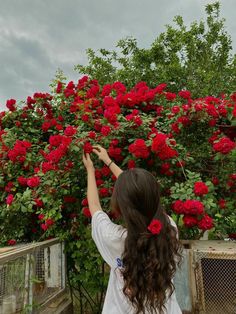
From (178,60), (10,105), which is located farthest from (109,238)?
(178,60)

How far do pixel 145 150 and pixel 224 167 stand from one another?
89cm

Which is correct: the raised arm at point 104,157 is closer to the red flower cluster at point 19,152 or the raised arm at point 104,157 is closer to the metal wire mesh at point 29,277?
the metal wire mesh at point 29,277

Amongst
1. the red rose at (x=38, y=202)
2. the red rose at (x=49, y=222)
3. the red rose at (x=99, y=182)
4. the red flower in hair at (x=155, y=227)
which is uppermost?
the red rose at (x=99, y=182)

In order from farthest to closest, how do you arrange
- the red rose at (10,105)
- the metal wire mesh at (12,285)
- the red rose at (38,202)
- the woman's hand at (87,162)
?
1. the red rose at (10,105)
2. the red rose at (38,202)
3. the woman's hand at (87,162)
4. the metal wire mesh at (12,285)

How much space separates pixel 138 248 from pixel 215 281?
1053 mm

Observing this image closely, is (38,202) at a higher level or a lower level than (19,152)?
lower

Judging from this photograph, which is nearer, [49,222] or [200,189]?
[200,189]

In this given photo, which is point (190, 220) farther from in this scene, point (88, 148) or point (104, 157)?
point (88, 148)

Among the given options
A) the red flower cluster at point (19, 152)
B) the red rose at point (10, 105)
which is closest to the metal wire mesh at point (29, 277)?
the red flower cluster at point (19, 152)

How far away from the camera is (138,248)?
145cm

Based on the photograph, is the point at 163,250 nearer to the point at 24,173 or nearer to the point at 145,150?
the point at 145,150

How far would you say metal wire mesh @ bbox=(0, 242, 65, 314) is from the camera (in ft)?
6.62

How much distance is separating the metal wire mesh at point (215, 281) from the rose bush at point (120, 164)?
0.21 m

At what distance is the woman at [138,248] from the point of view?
1434 mm
